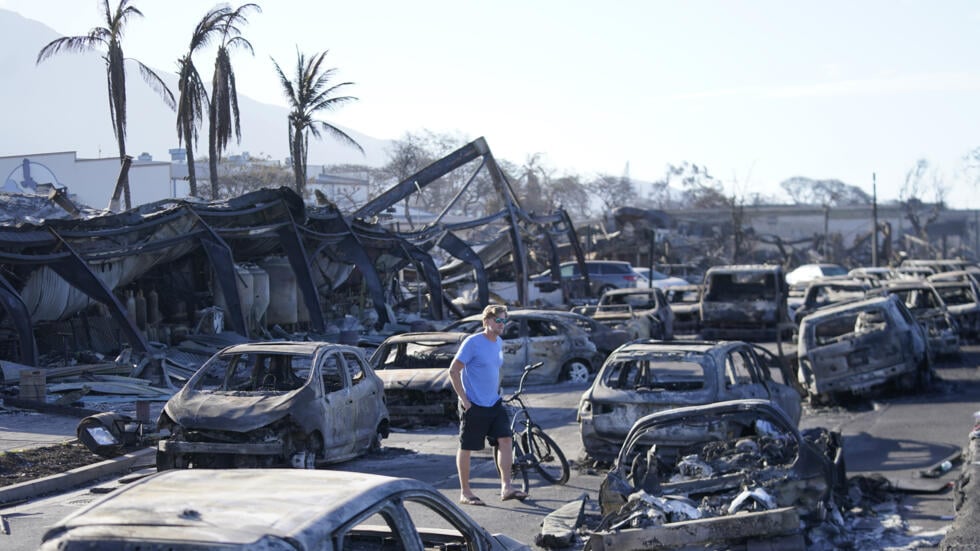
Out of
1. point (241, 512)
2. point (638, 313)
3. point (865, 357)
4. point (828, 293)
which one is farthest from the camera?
point (828, 293)

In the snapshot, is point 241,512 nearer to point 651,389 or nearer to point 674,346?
point 651,389

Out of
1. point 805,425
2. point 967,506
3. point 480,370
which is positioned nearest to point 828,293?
point 805,425

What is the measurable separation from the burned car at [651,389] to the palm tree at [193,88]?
19.4 metres

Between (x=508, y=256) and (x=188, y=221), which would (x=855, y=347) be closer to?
(x=188, y=221)

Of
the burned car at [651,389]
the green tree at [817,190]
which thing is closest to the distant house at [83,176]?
the burned car at [651,389]

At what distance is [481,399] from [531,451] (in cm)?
114

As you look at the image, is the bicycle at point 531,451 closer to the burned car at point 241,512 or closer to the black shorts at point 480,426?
the black shorts at point 480,426

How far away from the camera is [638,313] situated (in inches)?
973

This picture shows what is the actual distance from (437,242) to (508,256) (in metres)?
9.65

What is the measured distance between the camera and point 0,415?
1536cm

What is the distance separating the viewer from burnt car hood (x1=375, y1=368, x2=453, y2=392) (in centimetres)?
1552

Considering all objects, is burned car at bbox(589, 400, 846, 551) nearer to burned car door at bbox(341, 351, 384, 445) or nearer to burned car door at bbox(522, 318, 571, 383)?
burned car door at bbox(341, 351, 384, 445)

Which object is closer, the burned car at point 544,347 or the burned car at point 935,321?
the burned car at point 544,347

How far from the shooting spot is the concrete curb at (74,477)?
34.7 ft
